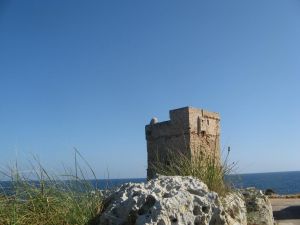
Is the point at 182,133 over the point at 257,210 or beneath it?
over

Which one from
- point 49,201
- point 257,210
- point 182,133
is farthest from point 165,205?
point 182,133

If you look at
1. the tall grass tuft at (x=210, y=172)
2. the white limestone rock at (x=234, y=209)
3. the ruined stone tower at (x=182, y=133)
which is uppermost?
Answer: the ruined stone tower at (x=182, y=133)

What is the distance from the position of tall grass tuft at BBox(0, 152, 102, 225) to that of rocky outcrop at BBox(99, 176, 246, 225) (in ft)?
0.90

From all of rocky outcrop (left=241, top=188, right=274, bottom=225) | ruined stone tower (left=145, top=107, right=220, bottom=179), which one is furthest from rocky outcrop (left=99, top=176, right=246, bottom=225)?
ruined stone tower (left=145, top=107, right=220, bottom=179)

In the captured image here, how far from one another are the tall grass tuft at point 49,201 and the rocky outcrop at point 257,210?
11.3ft

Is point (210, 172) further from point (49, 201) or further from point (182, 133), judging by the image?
point (182, 133)

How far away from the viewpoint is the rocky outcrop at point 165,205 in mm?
3557

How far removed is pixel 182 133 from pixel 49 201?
822cm

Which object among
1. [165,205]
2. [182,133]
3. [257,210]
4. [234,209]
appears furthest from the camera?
[182,133]

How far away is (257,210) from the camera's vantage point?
23.7 ft

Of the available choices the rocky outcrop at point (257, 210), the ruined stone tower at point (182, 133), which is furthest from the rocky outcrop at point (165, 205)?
the ruined stone tower at point (182, 133)

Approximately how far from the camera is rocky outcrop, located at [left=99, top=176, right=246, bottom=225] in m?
3.56

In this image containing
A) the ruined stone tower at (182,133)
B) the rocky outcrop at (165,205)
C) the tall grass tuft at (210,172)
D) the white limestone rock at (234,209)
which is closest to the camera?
the rocky outcrop at (165,205)

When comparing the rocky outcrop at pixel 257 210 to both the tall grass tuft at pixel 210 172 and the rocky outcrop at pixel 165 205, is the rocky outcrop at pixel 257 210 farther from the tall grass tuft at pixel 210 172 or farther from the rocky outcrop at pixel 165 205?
the rocky outcrop at pixel 165 205
